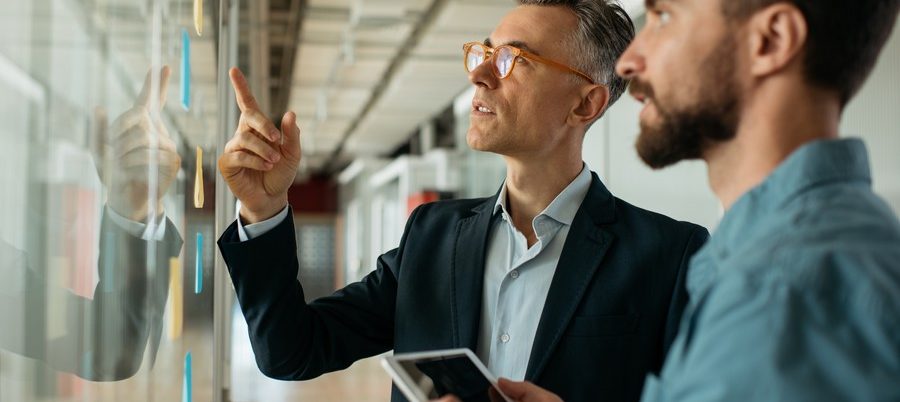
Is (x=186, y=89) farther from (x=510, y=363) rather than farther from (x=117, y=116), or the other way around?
(x=510, y=363)

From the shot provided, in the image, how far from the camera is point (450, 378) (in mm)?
1378

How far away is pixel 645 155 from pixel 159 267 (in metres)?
1.11

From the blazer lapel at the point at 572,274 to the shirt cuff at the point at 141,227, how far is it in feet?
2.78

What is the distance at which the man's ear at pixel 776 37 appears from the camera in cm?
110

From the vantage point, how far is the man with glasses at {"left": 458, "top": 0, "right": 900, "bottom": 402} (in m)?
0.88

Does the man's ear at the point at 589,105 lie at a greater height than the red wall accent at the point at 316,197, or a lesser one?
greater

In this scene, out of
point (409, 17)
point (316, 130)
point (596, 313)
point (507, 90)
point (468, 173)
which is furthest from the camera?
point (316, 130)

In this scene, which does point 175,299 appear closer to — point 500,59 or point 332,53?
point 500,59

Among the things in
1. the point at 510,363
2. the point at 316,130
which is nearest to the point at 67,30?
the point at 510,363

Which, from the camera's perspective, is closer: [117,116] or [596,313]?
[117,116]

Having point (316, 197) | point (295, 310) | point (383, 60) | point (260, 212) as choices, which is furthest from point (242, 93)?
point (316, 197)

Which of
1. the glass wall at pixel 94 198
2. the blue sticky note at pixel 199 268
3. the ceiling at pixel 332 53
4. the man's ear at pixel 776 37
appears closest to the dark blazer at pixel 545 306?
the glass wall at pixel 94 198

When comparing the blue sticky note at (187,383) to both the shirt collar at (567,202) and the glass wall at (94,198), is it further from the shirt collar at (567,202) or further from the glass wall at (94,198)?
the shirt collar at (567,202)

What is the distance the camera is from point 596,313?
1.82 metres
